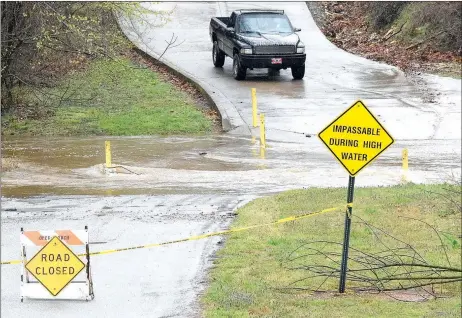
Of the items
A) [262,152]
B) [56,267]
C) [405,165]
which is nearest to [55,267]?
[56,267]

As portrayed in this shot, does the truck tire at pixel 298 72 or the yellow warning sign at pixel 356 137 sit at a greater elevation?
the yellow warning sign at pixel 356 137

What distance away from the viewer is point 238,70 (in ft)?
91.6

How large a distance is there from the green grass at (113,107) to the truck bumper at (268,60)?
7.01 ft

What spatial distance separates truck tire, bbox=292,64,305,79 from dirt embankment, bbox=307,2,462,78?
3.47 m

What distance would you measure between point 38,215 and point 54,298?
440cm

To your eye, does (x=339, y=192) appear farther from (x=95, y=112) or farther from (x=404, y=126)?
(x=95, y=112)

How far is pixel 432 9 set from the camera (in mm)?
31203

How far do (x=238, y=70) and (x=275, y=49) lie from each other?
1387 mm

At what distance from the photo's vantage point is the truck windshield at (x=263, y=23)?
28.2 meters

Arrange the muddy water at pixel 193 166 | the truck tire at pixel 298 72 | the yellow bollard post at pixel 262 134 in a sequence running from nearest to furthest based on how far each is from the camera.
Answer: the muddy water at pixel 193 166, the yellow bollard post at pixel 262 134, the truck tire at pixel 298 72

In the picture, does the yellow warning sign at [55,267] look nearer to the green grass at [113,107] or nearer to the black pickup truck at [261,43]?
the green grass at [113,107]

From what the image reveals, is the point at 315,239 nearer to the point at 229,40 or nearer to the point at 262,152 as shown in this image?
the point at 262,152

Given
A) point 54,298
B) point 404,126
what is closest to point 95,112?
point 404,126

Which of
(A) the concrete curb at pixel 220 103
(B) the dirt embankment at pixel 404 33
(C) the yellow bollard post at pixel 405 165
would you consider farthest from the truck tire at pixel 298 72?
(C) the yellow bollard post at pixel 405 165
